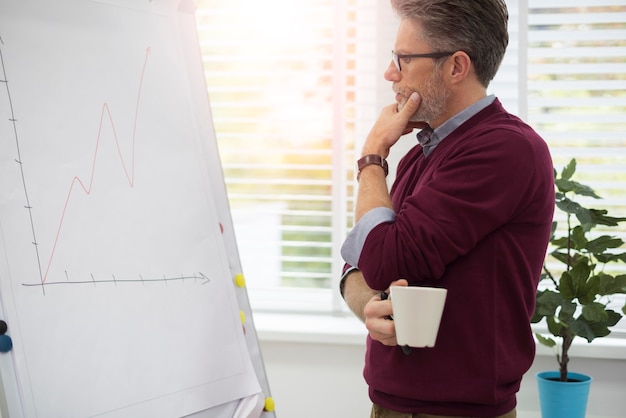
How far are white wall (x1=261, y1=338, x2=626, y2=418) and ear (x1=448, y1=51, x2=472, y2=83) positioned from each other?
131cm

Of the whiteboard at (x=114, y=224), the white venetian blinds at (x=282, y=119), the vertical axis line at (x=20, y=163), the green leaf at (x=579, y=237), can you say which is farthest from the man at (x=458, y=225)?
the white venetian blinds at (x=282, y=119)

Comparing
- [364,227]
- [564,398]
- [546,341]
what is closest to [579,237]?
[546,341]

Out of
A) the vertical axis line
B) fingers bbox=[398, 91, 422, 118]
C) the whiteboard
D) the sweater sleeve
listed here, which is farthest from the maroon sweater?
the vertical axis line

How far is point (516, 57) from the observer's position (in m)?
2.48

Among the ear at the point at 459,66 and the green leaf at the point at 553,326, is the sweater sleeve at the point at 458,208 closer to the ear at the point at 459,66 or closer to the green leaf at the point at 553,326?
the ear at the point at 459,66

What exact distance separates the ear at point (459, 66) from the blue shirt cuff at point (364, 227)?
29 centimetres

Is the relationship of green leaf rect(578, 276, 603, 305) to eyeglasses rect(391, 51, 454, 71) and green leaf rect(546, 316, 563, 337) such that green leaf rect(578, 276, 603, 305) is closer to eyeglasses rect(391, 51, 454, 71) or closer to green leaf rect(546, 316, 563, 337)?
green leaf rect(546, 316, 563, 337)

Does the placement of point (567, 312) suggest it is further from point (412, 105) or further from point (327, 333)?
point (412, 105)

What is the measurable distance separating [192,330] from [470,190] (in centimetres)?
64

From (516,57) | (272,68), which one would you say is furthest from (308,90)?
(516,57)

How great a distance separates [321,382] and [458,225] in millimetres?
1401

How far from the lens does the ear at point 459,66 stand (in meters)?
1.36

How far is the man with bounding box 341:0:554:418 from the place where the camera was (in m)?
1.25

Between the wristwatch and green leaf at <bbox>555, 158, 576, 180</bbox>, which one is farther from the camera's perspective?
green leaf at <bbox>555, 158, 576, 180</bbox>
